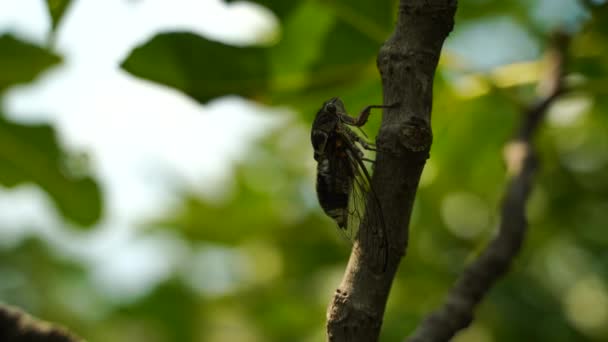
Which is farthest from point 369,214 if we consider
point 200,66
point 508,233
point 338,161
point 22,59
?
point 22,59

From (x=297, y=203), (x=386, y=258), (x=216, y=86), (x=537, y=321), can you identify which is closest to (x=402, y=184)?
(x=386, y=258)

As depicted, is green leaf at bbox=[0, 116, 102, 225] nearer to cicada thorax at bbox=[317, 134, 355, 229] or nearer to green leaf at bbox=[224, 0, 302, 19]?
green leaf at bbox=[224, 0, 302, 19]

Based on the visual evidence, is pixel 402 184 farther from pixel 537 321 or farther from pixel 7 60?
pixel 537 321

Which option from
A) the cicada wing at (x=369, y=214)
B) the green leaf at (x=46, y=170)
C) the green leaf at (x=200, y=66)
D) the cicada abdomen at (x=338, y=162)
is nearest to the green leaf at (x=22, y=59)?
the green leaf at (x=46, y=170)

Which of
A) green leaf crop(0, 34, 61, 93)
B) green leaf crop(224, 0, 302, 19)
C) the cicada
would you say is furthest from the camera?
green leaf crop(0, 34, 61, 93)

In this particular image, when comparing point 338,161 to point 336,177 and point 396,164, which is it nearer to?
point 336,177

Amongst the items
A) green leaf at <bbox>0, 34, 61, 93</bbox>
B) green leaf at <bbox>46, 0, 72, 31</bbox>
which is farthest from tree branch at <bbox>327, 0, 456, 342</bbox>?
green leaf at <bbox>0, 34, 61, 93</bbox>
